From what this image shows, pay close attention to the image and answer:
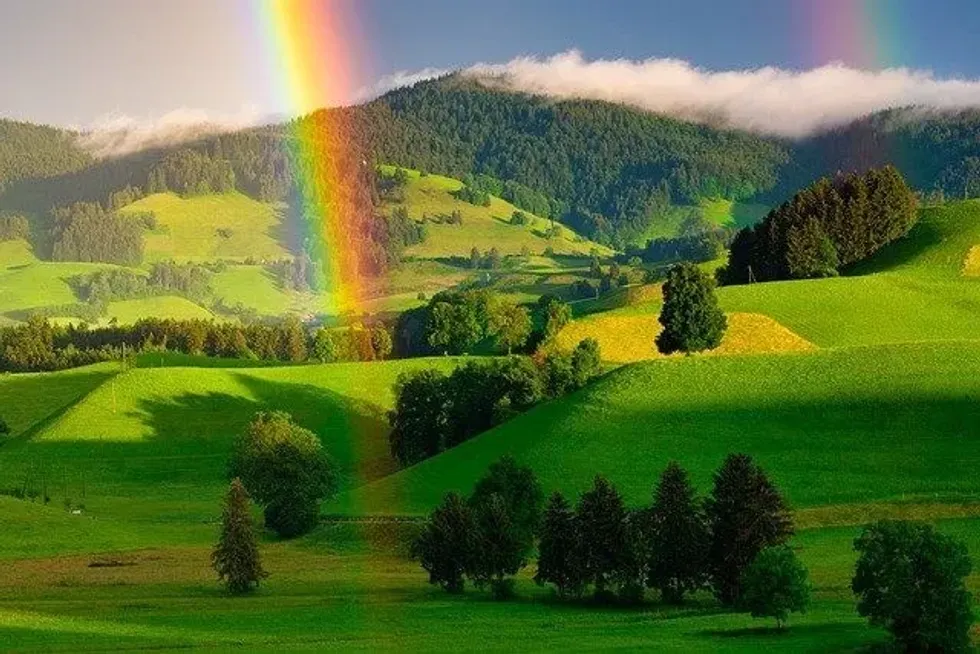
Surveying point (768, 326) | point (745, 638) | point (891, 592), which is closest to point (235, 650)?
point (745, 638)

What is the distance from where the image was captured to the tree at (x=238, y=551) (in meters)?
97.4

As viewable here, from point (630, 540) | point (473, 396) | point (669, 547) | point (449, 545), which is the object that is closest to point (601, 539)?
point (630, 540)

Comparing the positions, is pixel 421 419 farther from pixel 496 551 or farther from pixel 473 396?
pixel 496 551

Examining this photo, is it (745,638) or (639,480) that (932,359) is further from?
(745,638)

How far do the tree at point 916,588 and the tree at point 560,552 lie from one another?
2622 centimetres

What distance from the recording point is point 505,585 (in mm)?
98375

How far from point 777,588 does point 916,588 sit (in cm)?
846

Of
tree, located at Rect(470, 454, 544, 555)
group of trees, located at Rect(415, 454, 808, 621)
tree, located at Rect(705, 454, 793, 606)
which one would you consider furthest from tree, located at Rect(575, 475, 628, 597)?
tree, located at Rect(470, 454, 544, 555)

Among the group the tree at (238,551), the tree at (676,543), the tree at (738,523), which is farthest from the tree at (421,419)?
the tree at (738,523)

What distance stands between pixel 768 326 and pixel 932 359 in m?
45.2

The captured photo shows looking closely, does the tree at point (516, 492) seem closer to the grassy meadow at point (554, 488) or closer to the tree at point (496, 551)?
the grassy meadow at point (554, 488)

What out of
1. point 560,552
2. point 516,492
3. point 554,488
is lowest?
point 560,552

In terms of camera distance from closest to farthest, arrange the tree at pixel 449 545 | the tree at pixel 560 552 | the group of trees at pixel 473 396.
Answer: the tree at pixel 560 552
the tree at pixel 449 545
the group of trees at pixel 473 396

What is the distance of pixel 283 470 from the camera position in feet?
501
